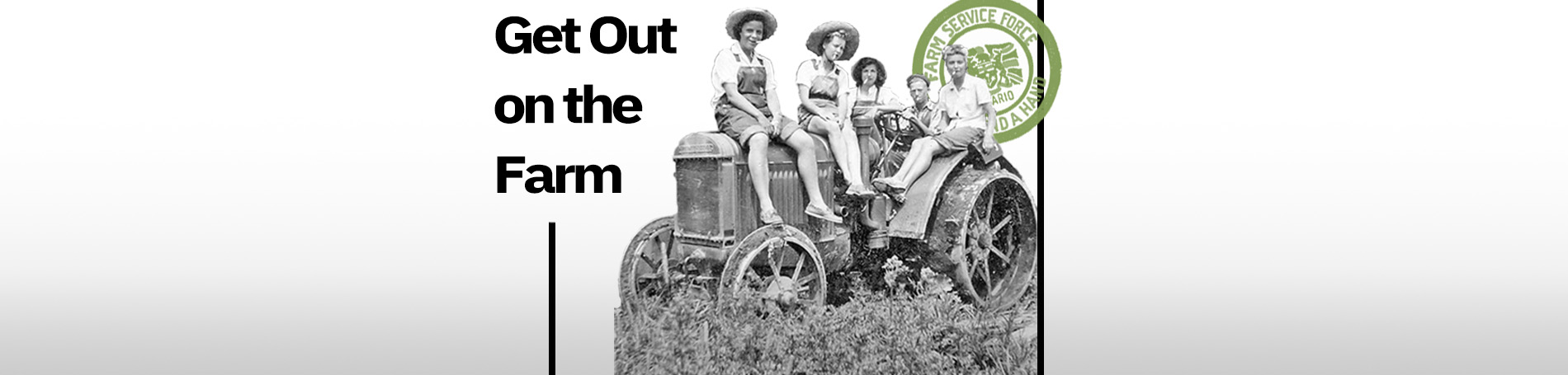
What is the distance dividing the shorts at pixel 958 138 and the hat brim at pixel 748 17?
3.12ft

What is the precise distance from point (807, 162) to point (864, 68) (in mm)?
596

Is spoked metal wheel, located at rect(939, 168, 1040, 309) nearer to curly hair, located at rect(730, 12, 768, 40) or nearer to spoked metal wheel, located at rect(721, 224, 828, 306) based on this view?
spoked metal wheel, located at rect(721, 224, 828, 306)

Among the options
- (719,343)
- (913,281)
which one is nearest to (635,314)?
(719,343)

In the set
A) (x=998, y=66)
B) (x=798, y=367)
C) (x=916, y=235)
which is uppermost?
(x=998, y=66)

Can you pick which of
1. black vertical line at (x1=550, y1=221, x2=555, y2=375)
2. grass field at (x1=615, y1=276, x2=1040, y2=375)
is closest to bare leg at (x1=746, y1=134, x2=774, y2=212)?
grass field at (x1=615, y1=276, x2=1040, y2=375)

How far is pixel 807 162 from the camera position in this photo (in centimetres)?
803

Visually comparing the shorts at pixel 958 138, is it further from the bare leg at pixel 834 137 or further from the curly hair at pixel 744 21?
the curly hair at pixel 744 21

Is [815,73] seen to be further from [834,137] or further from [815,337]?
[815,337]

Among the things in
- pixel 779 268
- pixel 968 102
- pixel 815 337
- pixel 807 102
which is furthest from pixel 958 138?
pixel 815 337

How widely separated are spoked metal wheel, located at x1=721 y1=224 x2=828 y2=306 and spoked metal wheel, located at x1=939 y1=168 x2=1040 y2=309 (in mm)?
670

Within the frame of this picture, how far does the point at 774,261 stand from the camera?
7863 millimetres

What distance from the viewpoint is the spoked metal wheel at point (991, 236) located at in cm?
832
